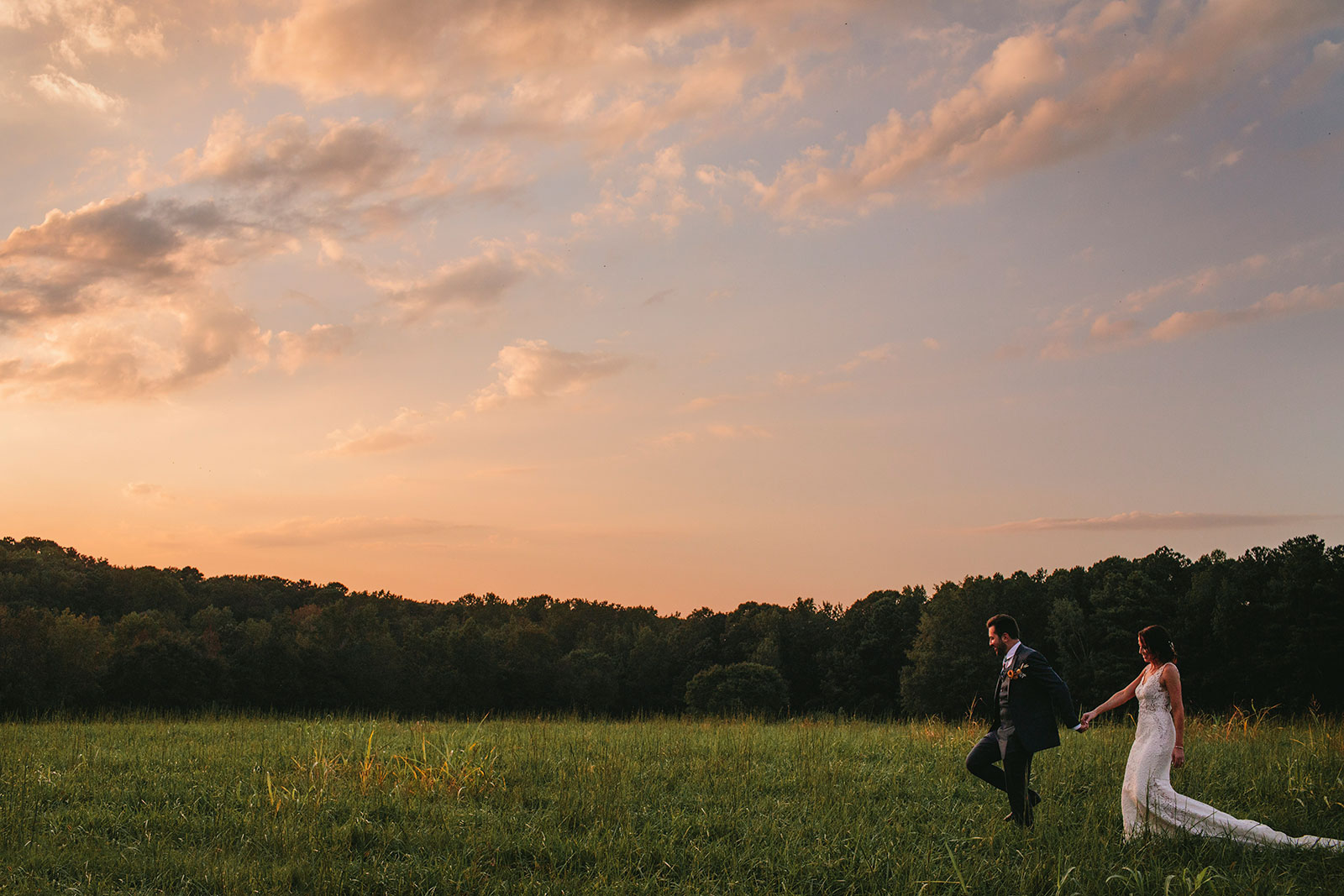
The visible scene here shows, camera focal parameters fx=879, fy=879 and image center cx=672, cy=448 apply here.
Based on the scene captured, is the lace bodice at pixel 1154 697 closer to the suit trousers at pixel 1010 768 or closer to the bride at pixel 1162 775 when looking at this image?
the bride at pixel 1162 775

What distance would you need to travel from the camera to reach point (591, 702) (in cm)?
6475

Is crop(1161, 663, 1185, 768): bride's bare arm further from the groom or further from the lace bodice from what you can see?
the groom

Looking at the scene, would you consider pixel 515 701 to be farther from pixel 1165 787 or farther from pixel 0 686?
pixel 1165 787

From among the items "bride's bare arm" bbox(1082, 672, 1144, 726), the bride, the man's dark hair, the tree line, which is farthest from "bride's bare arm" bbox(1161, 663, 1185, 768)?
the tree line

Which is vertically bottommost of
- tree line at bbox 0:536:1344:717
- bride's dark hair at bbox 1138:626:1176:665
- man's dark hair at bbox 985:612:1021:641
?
tree line at bbox 0:536:1344:717

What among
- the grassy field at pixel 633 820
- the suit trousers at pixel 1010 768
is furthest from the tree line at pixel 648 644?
the suit trousers at pixel 1010 768

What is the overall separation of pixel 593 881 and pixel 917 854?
284 centimetres

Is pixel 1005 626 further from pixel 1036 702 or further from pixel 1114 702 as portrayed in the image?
pixel 1114 702

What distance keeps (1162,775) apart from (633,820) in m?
4.88

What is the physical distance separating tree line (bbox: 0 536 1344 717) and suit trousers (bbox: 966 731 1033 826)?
31.1 metres

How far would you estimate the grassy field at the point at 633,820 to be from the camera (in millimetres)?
6965

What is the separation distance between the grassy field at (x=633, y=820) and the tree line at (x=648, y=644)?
90.1 ft

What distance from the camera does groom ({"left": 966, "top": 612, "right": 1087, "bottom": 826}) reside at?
803 cm

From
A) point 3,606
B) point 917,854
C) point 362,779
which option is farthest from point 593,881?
point 3,606
